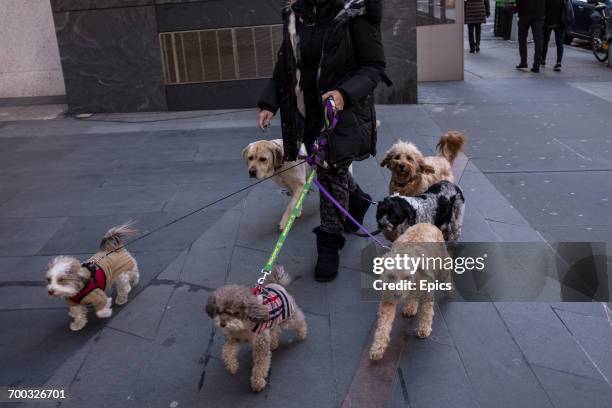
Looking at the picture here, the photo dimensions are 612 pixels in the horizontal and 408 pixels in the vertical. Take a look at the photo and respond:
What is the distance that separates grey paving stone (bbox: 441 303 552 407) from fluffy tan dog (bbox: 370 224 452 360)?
22 cm

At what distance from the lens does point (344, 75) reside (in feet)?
12.2

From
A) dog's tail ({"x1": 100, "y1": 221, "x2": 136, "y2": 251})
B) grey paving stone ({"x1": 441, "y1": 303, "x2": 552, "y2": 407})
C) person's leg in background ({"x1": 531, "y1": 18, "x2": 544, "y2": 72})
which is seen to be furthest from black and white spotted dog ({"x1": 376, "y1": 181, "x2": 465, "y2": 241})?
person's leg in background ({"x1": 531, "y1": 18, "x2": 544, "y2": 72})

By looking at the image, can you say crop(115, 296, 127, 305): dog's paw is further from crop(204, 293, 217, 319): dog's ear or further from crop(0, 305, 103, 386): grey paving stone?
crop(204, 293, 217, 319): dog's ear

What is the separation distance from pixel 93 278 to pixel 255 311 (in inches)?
53.7

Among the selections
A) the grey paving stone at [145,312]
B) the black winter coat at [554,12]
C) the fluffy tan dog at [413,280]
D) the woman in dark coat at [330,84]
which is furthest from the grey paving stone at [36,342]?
the black winter coat at [554,12]

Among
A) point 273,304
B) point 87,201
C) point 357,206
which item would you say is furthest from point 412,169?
point 87,201

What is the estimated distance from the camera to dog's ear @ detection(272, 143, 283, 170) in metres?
4.91

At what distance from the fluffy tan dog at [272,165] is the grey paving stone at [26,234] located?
1.97 metres

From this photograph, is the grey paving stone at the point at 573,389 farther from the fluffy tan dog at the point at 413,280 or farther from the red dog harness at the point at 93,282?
the red dog harness at the point at 93,282

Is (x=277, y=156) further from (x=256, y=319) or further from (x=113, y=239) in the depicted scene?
(x=256, y=319)

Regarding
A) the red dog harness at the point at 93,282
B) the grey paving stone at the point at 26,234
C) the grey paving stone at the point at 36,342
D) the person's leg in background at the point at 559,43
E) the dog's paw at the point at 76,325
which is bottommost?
the grey paving stone at the point at 36,342

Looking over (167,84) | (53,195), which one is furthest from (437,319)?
A: (167,84)

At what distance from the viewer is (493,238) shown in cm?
462

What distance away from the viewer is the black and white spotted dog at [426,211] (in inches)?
150
